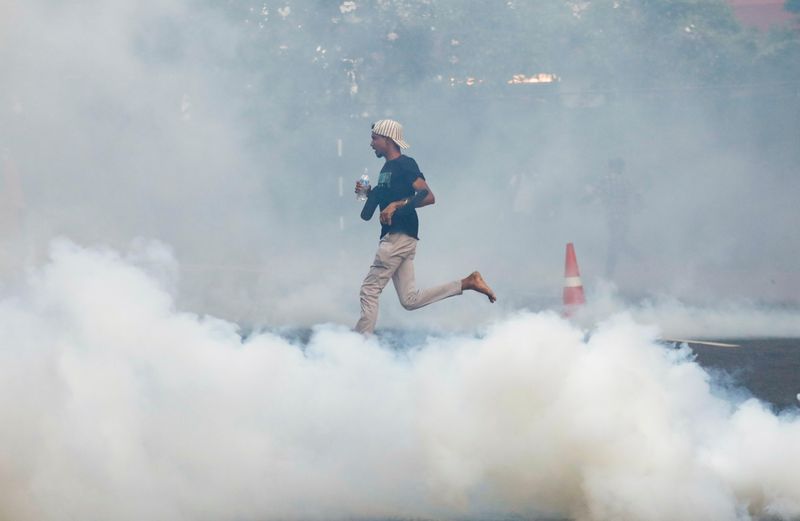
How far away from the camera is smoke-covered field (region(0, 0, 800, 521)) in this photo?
472 centimetres

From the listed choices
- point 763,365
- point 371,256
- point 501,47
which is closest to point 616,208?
point 501,47

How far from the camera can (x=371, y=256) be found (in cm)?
1717

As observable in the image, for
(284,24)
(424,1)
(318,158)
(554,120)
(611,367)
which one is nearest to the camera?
(611,367)

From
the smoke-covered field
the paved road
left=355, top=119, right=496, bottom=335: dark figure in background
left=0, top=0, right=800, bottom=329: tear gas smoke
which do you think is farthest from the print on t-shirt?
left=0, top=0, right=800, bottom=329: tear gas smoke

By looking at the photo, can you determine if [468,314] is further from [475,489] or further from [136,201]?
[475,489]

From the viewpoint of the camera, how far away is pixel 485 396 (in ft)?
15.8

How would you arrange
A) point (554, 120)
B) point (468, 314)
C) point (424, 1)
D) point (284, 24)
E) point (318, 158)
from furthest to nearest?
1. point (554, 120)
2. point (318, 158)
3. point (424, 1)
4. point (284, 24)
5. point (468, 314)

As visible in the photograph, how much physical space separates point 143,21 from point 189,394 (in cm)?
743

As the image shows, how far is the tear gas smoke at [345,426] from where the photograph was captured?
15.1ft

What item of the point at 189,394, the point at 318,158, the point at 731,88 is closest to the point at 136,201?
the point at 318,158

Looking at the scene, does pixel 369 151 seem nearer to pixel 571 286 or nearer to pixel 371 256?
pixel 371 256

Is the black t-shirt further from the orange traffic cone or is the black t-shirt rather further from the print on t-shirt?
the orange traffic cone

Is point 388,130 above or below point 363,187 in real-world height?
above

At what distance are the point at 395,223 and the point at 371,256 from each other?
9187 mm
